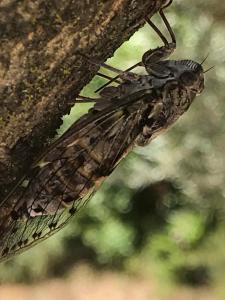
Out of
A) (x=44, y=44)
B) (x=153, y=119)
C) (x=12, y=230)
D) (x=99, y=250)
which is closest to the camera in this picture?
(x=44, y=44)

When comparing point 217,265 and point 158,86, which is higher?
Answer: point 217,265

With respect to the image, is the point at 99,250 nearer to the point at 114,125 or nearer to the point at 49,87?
the point at 114,125

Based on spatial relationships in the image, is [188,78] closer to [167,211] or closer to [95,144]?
[95,144]

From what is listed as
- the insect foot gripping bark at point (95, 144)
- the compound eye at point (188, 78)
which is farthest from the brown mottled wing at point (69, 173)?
the compound eye at point (188, 78)

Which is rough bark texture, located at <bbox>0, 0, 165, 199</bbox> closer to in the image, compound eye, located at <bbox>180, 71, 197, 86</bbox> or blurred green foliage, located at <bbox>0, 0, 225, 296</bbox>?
compound eye, located at <bbox>180, 71, 197, 86</bbox>

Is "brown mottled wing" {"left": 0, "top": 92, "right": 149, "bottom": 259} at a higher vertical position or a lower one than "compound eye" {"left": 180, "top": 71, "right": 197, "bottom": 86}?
lower

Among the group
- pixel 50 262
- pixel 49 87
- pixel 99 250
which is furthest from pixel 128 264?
pixel 49 87

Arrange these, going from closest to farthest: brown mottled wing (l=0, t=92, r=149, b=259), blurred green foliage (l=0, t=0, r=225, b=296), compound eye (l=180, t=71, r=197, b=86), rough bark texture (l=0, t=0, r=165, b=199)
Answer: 1. rough bark texture (l=0, t=0, r=165, b=199)
2. brown mottled wing (l=0, t=92, r=149, b=259)
3. compound eye (l=180, t=71, r=197, b=86)
4. blurred green foliage (l=0, t=0, r=225, b=296)

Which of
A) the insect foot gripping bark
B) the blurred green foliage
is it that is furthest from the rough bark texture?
the blurred green foliage
